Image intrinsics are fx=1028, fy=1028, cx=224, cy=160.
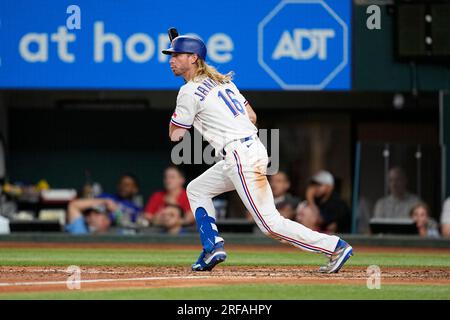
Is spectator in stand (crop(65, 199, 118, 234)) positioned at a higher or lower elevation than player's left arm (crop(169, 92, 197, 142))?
lower

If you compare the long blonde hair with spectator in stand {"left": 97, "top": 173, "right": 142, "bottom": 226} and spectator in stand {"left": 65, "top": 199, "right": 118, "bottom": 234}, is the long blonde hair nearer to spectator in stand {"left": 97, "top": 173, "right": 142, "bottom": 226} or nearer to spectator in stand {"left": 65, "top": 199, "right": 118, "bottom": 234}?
spectator in stand {"left": 65, "top": 199, "right": 118, "bottom": 234}

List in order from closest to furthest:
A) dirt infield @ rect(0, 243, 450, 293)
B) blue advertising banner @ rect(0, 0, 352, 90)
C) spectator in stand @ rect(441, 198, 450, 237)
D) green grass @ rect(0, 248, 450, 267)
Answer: dirt infield @ rect(0, 243, 450, 293)
green grass @ rect(0, 248, 450, 267)
spectator in stand @ rect(441, 198, 450, 237)
blue advertising banner @ rect(0, 0, 352, 90)

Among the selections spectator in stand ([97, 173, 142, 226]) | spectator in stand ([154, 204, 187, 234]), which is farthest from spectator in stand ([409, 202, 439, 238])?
spectator in stand ([97, 173, 142, 226])

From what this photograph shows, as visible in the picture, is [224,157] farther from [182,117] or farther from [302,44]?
[302,44]

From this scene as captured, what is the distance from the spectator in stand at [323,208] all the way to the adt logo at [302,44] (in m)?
1.48

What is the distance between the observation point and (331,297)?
20.1 ft

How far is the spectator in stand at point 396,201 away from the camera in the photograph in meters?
13.9

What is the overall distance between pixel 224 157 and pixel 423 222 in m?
6.19

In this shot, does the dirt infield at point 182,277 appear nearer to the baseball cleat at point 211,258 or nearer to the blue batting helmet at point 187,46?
the baseball cleat at point 211,258

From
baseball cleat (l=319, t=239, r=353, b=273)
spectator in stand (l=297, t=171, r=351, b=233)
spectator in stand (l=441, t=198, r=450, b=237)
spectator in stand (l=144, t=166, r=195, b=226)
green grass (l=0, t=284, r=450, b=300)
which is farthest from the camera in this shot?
spectator in stand (l=144, t=166, r=195, b=226)

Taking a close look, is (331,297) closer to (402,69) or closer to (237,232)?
(237,232)

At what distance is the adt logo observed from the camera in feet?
46.0

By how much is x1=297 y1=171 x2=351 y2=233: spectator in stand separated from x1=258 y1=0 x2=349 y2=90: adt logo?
1.48m

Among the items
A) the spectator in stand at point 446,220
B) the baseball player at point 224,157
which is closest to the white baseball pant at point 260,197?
the baseball player at point 224,157
